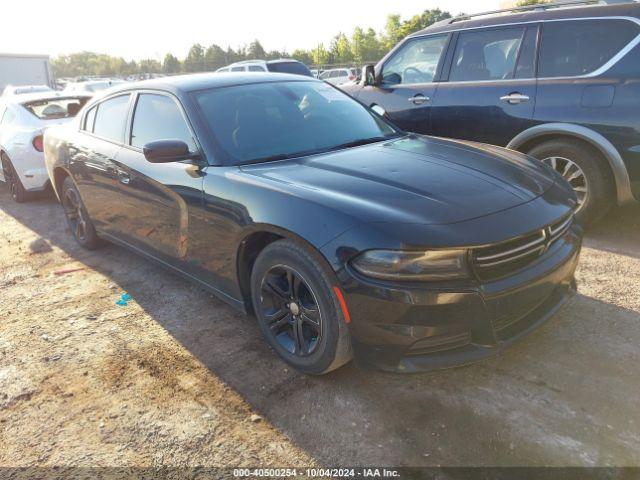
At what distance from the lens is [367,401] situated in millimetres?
2551

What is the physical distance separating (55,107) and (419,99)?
4973 mm

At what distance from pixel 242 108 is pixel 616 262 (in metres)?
3.03

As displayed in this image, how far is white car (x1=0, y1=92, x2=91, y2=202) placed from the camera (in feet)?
21.6

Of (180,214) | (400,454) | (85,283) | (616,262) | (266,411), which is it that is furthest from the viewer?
(85,283)

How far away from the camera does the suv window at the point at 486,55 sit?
4.78 meters

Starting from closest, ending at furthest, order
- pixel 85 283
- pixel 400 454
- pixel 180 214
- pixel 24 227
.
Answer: pixel 400 454, pixel 180 214, pixel 85 283, pixel 24 227

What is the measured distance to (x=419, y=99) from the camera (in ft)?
17.5

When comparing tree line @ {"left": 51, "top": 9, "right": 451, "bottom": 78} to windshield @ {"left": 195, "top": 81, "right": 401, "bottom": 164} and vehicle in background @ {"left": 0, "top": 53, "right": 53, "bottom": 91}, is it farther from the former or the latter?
windshield @ {"left": 195, "top": 81, "right": 401, "bottom": 164}

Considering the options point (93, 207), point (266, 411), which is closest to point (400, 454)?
point (266, 411)

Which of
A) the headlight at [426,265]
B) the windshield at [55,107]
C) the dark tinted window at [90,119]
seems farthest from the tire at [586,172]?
the windshield at [55,107]

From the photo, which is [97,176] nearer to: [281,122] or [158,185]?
[158,185]

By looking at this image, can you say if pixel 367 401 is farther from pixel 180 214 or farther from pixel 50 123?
pixel 50 123

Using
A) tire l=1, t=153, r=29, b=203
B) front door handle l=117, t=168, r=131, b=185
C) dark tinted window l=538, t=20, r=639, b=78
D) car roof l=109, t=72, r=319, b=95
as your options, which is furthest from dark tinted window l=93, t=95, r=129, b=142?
dark tinted window l=538, t=20, r=639, b=78

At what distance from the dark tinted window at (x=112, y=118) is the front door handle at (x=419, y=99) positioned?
287 centimetres
